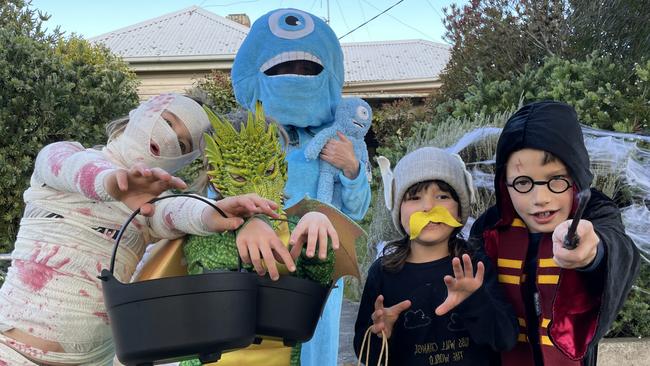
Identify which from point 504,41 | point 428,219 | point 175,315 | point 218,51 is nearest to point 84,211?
point 175,315

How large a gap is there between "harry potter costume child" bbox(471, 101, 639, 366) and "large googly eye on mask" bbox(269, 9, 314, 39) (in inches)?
40.9

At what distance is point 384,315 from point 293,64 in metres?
1.18

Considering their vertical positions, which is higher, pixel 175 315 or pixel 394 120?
pixel 394 120

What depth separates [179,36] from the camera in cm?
1478

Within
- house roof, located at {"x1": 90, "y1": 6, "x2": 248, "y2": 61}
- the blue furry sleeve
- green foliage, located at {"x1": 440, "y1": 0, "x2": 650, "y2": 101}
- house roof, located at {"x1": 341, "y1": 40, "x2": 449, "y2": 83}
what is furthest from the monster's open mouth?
house roof, located at {"x1": 341, "y1": 40, "x2": 449, "y2": 83}

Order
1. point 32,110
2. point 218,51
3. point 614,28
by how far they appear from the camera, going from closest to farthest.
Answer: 1. point 614,28
2. point 32,110
3. point 218,51

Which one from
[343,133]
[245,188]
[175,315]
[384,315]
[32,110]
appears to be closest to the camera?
[175,315]

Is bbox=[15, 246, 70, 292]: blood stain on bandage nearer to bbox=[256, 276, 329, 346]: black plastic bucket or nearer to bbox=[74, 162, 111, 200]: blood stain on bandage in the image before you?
bbox=[74, 162, 111, 200]: blood stain on bandage

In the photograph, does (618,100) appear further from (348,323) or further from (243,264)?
(243,264)

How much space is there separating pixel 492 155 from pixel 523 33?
388 cm

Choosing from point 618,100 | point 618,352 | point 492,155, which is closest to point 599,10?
point 618,100

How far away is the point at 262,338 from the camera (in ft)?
4.33

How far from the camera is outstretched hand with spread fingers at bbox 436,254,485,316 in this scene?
1593 mm

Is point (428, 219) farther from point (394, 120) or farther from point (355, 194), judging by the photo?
point (394, 120)
